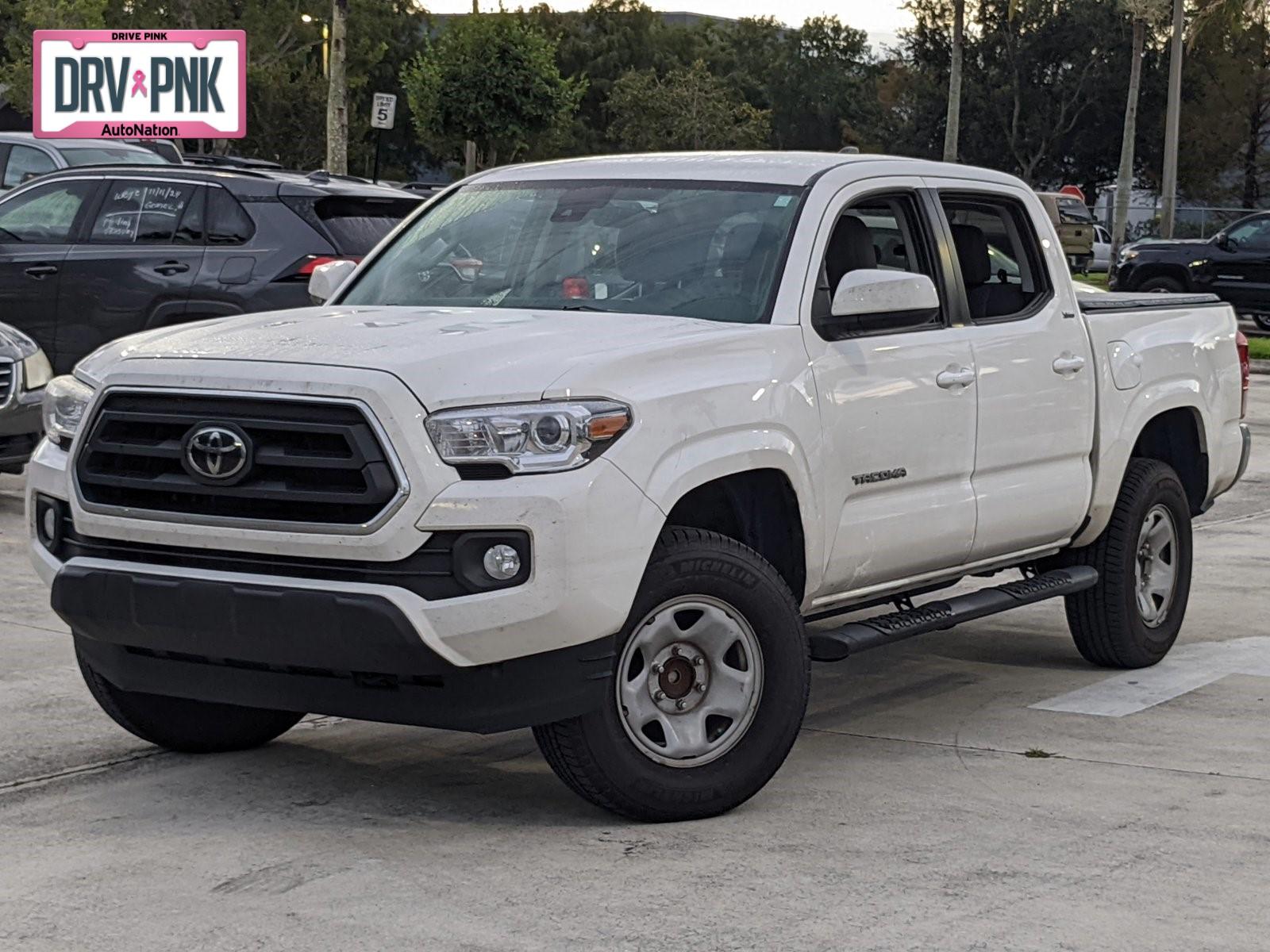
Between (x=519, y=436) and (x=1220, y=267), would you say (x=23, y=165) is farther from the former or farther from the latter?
(x=1220, y=267)

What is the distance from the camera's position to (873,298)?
6035 millimetres

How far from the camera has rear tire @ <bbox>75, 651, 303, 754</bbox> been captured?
605 centimetres

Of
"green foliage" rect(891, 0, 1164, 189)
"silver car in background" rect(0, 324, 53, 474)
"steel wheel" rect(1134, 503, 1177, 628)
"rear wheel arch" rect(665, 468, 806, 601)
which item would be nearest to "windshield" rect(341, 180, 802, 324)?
"rear wheel arch" rect(665, 468, 806, 601)

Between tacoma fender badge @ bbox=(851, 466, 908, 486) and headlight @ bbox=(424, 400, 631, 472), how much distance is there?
49.1 inches

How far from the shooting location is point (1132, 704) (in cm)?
722

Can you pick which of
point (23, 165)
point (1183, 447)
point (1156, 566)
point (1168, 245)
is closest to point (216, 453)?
point (1156, 566)

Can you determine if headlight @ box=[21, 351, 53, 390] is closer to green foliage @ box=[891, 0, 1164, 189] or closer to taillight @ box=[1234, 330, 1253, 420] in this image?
taillight @ box=[1234, 330, 1253, 420]

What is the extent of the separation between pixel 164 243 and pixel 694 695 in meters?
8.45

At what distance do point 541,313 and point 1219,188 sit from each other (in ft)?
208

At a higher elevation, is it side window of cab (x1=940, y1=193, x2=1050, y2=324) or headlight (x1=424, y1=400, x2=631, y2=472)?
side window of cab (x1=940, y1=193, x2=1050, y2=324)

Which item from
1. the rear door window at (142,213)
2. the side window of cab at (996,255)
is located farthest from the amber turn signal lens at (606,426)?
the rear door window at (142,213)

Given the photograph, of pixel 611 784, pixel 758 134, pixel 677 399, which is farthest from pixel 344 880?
pixel 758 134

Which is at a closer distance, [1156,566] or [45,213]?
[1156,566]

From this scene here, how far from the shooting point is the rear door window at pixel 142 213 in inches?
513
